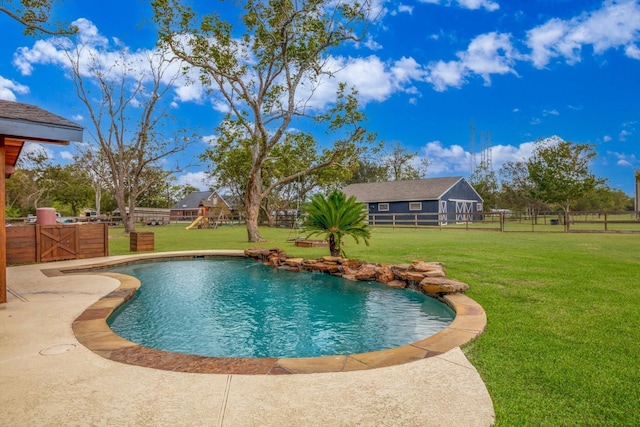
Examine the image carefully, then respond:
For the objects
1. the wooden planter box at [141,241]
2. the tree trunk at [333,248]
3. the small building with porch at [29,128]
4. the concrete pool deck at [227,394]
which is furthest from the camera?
the wooden planter box at [141,241]

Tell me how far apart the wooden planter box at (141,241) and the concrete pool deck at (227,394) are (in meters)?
8.92

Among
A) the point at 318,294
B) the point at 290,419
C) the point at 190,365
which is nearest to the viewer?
the point at 290,419

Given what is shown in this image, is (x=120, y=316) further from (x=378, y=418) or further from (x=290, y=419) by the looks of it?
(x=378, y=418)

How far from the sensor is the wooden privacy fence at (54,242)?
9.05 metres

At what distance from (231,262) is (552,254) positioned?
8289 mm

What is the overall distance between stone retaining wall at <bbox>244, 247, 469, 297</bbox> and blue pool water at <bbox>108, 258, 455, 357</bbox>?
0.22 m

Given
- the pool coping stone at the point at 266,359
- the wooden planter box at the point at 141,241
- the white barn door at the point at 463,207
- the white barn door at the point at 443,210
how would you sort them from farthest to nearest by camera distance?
the white barn door at the point at 463,207
the white barn door at the point at 443,210
the wooden planter box at the point at 141,241
the pool coping stone at the point at 266,359

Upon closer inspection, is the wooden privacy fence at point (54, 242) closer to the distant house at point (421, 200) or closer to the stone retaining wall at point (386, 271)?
the stone retaining wall at point (386, 271)

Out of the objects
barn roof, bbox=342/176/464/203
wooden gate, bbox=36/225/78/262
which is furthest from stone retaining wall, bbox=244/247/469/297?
barn roof, bbox=342/176/464/203

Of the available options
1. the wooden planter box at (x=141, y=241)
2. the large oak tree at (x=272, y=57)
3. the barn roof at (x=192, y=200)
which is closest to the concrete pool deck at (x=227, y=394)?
the wooden planter box at (x=141, y=241)

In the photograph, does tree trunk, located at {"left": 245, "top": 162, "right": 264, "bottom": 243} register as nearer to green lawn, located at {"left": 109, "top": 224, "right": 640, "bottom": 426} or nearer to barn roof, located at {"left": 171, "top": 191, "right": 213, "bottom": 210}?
green lawn, located at {"left": 109, "top": 224, "right": 640, "bottom": 426}

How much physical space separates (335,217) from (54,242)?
7.47 metres

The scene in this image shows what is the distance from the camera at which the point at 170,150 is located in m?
24.3

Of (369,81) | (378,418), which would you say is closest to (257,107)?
(369,81)
